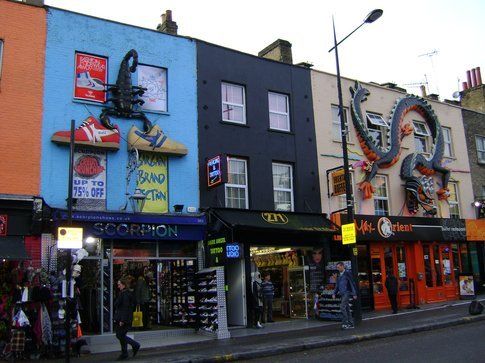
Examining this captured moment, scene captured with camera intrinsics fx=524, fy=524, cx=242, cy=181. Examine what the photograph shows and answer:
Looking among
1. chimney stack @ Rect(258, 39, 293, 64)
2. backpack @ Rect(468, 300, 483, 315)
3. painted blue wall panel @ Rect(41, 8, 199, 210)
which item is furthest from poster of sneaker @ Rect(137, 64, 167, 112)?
backpack @ Rect(468, 300, 483, 315)

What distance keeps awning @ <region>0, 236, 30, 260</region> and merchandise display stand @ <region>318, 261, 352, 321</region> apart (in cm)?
967

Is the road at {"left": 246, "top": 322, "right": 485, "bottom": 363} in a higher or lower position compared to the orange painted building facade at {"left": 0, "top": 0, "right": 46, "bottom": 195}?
lower

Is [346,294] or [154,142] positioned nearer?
[346,294]

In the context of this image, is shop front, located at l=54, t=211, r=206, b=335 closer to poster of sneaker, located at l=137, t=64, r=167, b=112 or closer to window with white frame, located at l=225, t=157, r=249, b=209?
window with white frame, located at l=225, t=157, r=249, b=209

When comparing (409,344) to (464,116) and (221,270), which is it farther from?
(464,116)

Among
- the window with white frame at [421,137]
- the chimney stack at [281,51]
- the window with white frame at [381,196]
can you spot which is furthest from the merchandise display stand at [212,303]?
the window with white frame at [421,137]

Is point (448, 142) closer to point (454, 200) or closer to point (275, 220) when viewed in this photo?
point (454, 200)

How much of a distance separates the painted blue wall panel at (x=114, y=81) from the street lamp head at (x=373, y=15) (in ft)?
19.5

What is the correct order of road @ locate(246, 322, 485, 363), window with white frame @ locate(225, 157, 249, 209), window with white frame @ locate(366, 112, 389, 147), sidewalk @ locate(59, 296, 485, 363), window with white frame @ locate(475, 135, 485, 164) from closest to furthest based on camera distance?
road @ locate(246, 322, 485, 363), sidewalk @ locate(59, 296, 485, 363), window with white frame @ locate(225, 157, 249, 209), window with white frame @ locate(366, 112, 389, 147), window with white frame @ locate(475, 135, 485, 164)

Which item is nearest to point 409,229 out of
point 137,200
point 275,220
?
point 275,220

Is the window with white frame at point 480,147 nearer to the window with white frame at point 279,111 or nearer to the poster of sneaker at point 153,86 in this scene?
the window with white frame at point 279,111

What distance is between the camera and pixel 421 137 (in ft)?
81.9

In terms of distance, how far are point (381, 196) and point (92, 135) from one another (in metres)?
12.7

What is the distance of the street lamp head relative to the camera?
16.0 metres
